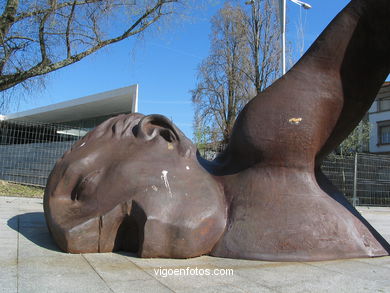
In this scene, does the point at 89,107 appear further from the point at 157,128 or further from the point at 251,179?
the point at 251,179

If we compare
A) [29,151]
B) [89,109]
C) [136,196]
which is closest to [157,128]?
[136,196]

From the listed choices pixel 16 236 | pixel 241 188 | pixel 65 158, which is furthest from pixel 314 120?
pixel 16 236

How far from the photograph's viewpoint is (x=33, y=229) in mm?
4492

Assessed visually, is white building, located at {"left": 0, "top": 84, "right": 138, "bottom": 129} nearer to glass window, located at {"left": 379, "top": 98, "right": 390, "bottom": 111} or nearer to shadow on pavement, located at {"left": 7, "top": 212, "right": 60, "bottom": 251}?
shadow on pavement, located at {"left": 7, "top": 212, "right": 60, "bottom": 251}

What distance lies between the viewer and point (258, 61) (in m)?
19.9

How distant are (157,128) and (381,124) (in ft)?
107

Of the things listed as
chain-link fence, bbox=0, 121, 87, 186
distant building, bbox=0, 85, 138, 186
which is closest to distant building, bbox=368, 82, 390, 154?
distant building, bbox=0, 85, 138, 186

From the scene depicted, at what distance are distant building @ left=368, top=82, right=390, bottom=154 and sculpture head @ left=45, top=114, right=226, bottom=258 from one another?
31462 mm

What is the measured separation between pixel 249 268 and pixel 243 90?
61.4ft

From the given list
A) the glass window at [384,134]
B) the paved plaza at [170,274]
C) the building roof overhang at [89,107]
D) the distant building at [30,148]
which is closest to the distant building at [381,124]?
the glass window at [384,134]

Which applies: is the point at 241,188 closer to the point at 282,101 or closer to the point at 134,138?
the point at 282,101

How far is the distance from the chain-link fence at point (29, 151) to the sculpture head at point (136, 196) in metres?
10.4

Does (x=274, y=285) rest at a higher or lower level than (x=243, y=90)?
lower

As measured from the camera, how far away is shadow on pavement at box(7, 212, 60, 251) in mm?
3731
